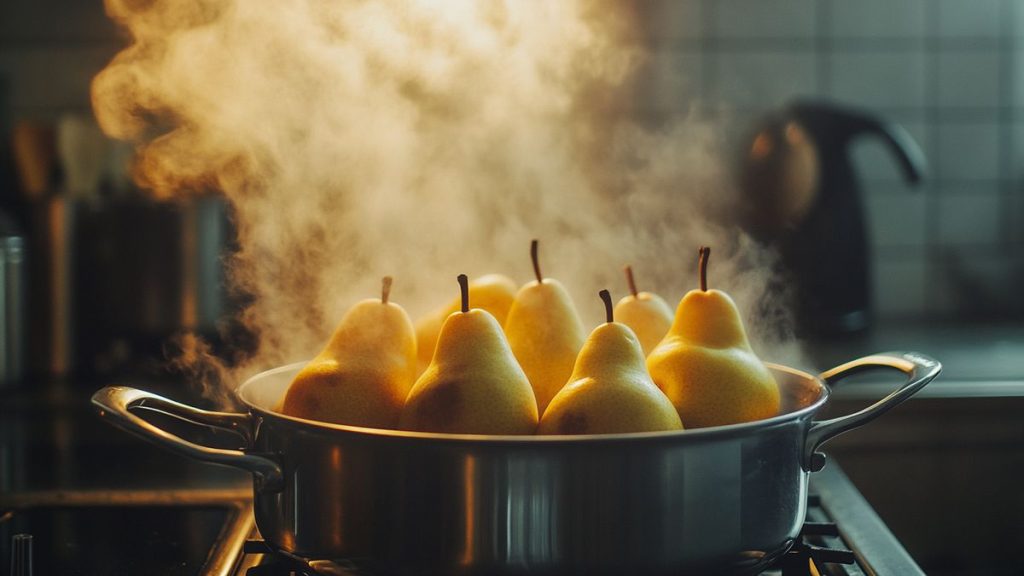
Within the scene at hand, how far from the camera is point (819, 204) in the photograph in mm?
1695

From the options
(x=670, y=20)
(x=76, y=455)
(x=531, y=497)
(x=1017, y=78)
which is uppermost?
(x=670, y=20)

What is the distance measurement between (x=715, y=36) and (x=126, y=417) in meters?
1.70

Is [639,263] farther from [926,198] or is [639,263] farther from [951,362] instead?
[926,198]

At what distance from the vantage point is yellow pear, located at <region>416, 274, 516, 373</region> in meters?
0.77

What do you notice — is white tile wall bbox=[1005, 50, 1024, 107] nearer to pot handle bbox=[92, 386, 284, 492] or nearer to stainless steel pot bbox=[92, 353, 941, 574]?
stainless steel pot bbox=[92, 353, 941, 574]

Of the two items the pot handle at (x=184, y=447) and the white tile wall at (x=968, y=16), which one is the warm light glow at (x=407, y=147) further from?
the white tile wall at (x=968, y=16)

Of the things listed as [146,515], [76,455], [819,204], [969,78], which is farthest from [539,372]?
[969,78]

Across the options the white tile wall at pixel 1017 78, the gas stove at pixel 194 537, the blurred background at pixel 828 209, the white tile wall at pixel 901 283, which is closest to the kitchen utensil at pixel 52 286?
the blurred background at pixel 828 209

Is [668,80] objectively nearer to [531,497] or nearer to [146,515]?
Result: [146,515]

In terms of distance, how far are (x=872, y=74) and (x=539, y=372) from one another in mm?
1619

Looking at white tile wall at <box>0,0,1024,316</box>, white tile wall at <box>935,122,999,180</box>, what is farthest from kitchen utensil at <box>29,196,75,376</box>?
white tile wall at <box>935,122,999,180</box>

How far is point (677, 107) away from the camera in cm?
205

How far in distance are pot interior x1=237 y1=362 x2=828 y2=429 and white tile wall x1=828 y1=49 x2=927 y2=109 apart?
4.93 feet

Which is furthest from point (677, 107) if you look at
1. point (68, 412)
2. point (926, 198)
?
point (68, 412)
